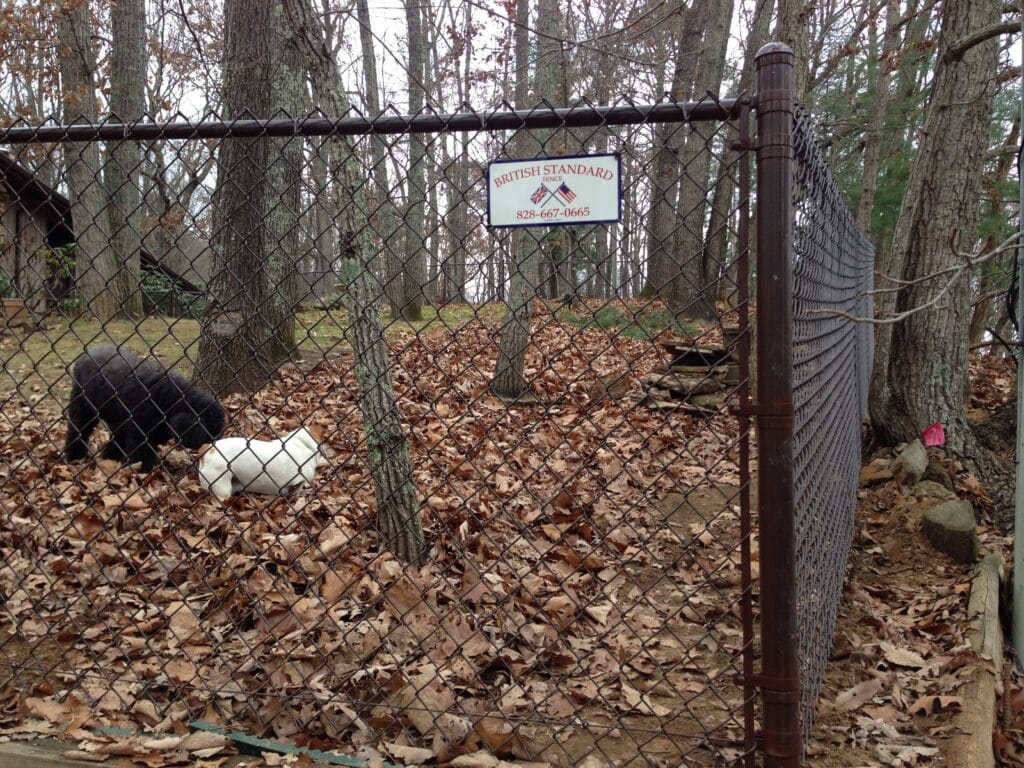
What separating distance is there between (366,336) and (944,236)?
4455 mm

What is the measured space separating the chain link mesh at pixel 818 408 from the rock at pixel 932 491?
100 centimetres

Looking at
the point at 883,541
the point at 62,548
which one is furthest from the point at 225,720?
the point at 883,541

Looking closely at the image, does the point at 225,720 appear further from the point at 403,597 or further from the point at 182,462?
the point at 182,462

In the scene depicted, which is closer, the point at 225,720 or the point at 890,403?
the point at 225,720

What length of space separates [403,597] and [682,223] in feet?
7.02

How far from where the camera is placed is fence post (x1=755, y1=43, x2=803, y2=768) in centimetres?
198

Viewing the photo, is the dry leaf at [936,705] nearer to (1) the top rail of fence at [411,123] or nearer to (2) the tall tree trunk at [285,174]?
(1) the top rail of fence at [411,123]

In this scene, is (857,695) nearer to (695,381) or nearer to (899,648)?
(899,648)

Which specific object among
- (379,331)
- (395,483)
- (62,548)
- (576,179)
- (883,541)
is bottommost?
(883,541)

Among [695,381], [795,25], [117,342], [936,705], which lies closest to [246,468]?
[936,705]

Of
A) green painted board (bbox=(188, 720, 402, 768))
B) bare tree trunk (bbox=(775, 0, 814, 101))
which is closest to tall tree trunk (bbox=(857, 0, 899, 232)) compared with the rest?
bare tree trunk (bbox=(775, 0, 814, 101))

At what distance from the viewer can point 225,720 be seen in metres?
2.75

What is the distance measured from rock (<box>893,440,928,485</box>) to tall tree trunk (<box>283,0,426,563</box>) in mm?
3591

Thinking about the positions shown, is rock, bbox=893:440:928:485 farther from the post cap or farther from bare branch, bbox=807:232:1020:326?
the post cap
